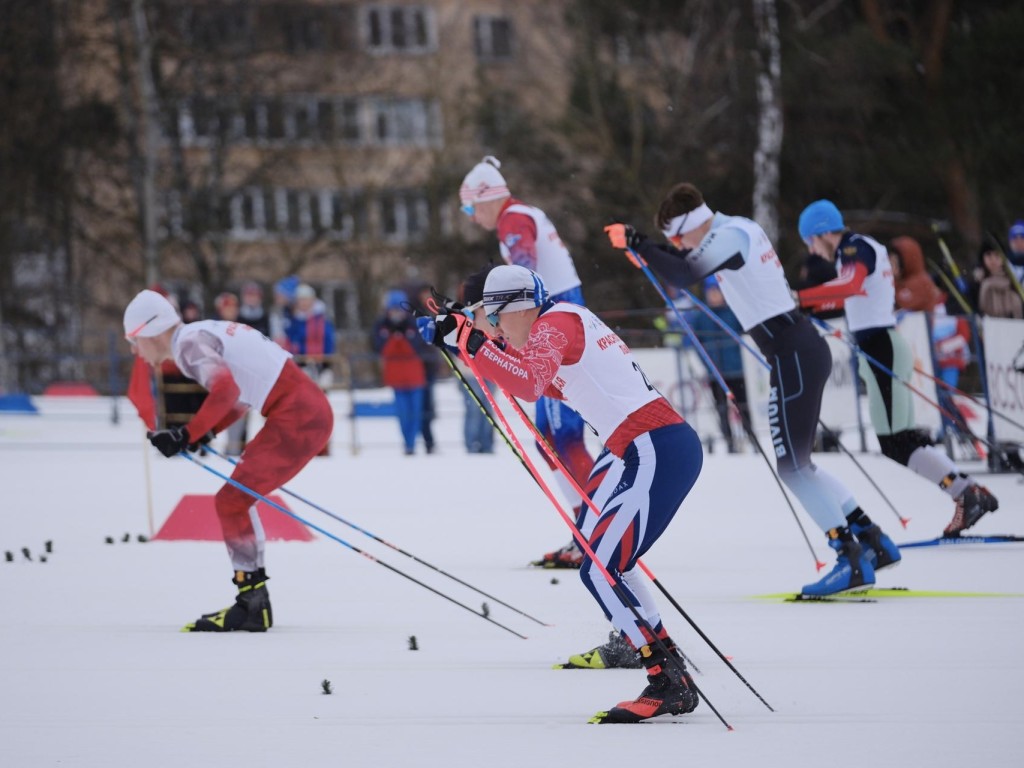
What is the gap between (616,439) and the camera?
5480mm

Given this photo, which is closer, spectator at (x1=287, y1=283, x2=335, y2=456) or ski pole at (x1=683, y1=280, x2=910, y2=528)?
ski pole at (x1=683, y1=280, x2=910, y2=528)

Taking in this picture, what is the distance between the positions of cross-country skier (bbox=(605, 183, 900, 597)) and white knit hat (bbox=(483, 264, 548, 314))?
7.21ft

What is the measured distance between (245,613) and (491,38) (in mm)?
35606

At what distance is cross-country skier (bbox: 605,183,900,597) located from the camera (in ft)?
25.0

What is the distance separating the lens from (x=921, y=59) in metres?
25.9

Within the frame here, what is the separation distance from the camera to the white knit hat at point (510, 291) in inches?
217

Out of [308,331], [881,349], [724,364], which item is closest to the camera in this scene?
[881,349]

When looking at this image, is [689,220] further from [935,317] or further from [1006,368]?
[935,317]

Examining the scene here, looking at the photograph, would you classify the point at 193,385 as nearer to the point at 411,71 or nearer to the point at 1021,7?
the point at 1021,7

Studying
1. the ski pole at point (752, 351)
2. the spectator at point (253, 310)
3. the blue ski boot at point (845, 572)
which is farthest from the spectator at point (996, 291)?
the spectator at point (253, 310)

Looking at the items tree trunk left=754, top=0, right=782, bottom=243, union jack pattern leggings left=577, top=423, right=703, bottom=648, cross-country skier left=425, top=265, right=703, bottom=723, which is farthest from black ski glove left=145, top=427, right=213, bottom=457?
tree trunk left=754, top=0, right=782, bottom=243

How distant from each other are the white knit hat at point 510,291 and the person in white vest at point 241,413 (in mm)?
2043

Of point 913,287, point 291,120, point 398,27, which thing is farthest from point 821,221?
point 398,27

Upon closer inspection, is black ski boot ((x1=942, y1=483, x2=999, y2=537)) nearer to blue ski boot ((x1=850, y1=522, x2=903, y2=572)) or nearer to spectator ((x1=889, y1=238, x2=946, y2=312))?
blue ski boot ((x1=850, y1=522, x2=903, y2=572))
